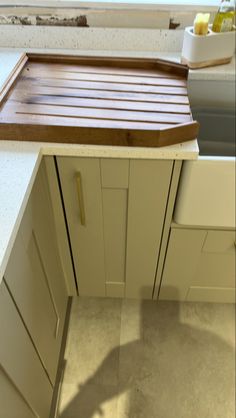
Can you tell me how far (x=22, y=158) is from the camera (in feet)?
2.56

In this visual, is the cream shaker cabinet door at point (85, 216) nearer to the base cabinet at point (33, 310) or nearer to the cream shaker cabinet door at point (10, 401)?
the base cabinet at point (33, 310)

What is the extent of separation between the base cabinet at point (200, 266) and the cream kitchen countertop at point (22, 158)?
0.34 m

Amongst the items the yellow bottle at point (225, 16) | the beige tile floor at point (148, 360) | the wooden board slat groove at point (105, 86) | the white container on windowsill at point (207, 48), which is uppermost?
the yellow bottle at point (225, 16)

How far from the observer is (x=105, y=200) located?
98cm

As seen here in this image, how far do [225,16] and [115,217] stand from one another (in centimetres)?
77

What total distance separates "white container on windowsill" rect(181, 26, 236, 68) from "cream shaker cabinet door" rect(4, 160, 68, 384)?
0.66 meters

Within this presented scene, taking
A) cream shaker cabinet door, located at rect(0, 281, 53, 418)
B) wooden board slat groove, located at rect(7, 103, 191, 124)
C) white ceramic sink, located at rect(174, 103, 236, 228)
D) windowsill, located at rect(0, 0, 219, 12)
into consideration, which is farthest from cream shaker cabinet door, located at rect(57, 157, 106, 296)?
windowsill, located at rect(0, 0, 219, 12)

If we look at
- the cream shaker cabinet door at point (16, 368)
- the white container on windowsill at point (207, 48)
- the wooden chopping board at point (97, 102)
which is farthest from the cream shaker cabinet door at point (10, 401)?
the white container on windowsill at point (207, 48)

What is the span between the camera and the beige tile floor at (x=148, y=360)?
47.2 inches

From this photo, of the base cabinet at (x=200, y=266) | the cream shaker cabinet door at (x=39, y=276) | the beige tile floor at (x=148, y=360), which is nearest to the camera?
the cream shaker cabinet door at (x=39, y=276)

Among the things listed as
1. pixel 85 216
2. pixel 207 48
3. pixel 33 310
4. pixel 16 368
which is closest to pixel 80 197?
pixel 85 216

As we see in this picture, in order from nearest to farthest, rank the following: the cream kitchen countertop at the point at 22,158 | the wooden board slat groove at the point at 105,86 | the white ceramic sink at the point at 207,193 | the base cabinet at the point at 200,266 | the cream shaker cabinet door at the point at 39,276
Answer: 1. the cream kitchen countertop at the point at 22,158
2. the cream shaker cabinet door at the point at 39,276
3. the white ceramic sink at the point at 207,193
4. the wooden board slat groove at the point at 105,86
5. the base cabinet at the point at 200,266

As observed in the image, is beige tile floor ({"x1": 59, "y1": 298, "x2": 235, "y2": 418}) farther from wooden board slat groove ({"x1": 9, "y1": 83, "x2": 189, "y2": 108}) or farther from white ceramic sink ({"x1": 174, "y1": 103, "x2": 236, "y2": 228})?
wooden board slat groove ({"x1": 9, "y1": 83, "x2": 189, "y2": 108})

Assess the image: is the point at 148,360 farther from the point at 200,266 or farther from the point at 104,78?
the point at 104,78
